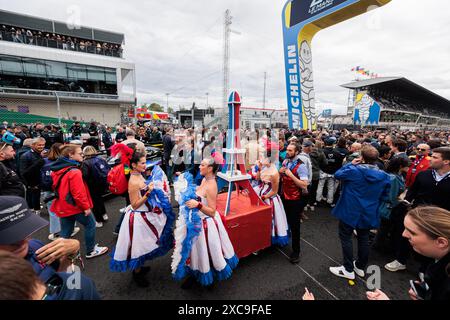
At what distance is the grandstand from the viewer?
36281mm

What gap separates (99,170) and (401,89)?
57.6m

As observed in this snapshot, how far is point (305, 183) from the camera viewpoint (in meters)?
2.86

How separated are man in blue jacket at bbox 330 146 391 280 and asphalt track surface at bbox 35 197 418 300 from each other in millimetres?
362

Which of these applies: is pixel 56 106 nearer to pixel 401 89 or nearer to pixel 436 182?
pixel 436 182

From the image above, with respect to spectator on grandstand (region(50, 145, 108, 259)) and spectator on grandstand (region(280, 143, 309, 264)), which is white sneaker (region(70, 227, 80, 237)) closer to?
spectator on grandstand (region(50, 145, 108, 259))

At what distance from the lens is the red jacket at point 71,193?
8.88 ft

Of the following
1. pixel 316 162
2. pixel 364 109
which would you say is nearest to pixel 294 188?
pixel 316 162

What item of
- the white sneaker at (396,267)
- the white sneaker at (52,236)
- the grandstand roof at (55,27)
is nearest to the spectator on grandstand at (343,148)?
the white sneaker at (396,267)

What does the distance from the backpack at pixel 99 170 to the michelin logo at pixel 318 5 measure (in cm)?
1371

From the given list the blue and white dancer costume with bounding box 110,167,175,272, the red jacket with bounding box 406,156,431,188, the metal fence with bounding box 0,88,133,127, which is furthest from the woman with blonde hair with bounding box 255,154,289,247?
the metal fence with bounding box 0,88,133,127

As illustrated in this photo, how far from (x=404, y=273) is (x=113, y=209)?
591 centimetres

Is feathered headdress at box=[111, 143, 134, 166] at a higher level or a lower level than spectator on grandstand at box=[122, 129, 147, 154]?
lower

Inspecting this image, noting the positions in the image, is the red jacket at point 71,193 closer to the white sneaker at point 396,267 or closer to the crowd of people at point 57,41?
the white sneaker at point 396,267

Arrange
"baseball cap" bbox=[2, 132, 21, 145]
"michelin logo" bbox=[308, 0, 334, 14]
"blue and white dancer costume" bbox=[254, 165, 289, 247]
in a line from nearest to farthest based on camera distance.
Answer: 1. "blue and white dancer costume" bbox=[254, 165, 289, 247]
2. "baseball cap" bbox=[2, 132, 21, 145]
3. "michelin logo" bbox=[308, 0, 334, 14]
